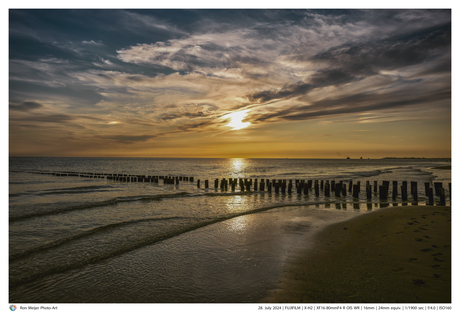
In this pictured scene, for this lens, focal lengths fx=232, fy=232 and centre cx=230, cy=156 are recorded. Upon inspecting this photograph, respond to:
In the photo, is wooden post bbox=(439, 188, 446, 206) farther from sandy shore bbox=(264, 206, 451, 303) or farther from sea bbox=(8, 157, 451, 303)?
sandy shore bbox=(264, 206, 451, 303)

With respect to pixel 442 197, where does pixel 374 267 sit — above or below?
below

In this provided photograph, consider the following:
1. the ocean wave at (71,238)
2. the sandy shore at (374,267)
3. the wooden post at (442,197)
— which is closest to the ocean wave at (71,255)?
the ocean wave at (71,238)

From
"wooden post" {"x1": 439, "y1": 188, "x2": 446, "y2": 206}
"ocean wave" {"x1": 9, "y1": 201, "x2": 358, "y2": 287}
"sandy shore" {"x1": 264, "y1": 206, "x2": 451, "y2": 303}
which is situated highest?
"wooden post" {"x1": 439, "y1": 188, "x2": 446, "y2": 206}

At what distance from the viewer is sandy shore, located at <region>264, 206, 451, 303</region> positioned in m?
4.36

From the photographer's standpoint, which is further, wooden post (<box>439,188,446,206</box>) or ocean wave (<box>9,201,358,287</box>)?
wooden post (<box>439,188,446,206</box>)

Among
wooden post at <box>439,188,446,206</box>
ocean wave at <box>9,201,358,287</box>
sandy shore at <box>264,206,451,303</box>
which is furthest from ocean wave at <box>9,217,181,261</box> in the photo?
wooden post at <box>439,188,446,206</box>

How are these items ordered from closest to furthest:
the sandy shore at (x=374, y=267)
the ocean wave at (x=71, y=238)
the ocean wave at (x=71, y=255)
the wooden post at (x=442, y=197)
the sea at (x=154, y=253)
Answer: the sandy shore at (x=374, y=267), the sea at (x=154, y=253), the ocean wave at (x=71, y=255), the ocean wave at (x=71, y=238), the wooden post at (x=442, y=197)

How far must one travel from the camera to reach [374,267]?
5449 millimetres

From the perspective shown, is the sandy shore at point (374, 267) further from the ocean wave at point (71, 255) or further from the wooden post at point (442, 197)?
the wooden post at point (442, 197)

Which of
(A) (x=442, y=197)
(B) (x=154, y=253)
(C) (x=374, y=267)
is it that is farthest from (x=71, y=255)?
(A) (x=442, y=197)

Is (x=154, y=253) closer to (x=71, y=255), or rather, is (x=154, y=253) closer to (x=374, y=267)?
(x=71, y=255)

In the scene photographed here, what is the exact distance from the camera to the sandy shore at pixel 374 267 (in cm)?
436
